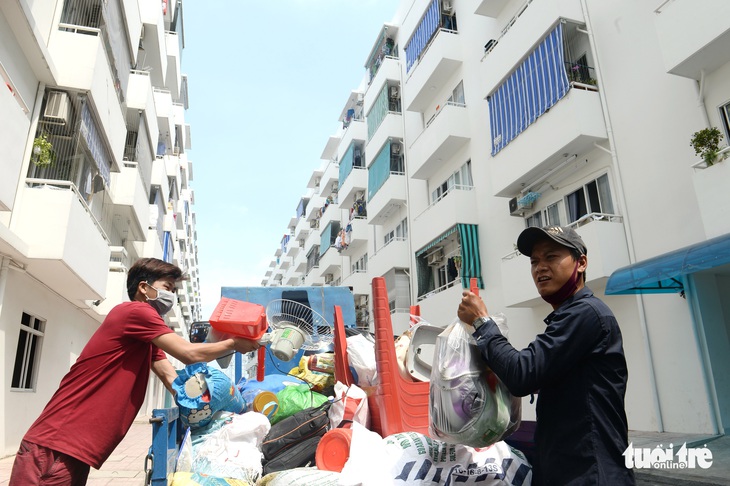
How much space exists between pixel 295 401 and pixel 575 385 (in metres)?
3.24

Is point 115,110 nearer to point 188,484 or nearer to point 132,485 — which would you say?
point 132,485

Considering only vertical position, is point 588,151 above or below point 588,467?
above

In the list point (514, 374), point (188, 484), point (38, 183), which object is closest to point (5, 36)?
point (38, 183)

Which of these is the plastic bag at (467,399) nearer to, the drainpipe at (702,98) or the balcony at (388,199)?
the drainpipe at (702,98)

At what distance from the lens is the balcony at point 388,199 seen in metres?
20.1

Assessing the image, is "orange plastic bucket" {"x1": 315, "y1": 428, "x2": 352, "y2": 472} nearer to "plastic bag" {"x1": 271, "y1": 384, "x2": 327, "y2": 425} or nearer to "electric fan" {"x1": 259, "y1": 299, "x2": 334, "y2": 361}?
"electric fan" {"x1": 259, "y1": 299, "x2": 334, "y2": 361}

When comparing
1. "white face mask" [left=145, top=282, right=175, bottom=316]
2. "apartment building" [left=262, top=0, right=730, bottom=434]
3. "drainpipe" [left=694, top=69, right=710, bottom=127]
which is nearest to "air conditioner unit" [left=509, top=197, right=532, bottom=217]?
"apartment building" [left=262, top=0, right=730, bottom=434]

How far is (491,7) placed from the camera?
13.8m

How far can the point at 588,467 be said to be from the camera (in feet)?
5.12

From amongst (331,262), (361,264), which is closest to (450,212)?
(361,264)

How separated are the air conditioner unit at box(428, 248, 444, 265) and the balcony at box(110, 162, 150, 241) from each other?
31.4 ft

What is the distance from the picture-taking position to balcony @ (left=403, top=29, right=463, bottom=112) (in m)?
16.2

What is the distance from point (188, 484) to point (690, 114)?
9078 mm

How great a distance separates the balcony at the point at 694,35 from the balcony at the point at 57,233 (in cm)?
1020
